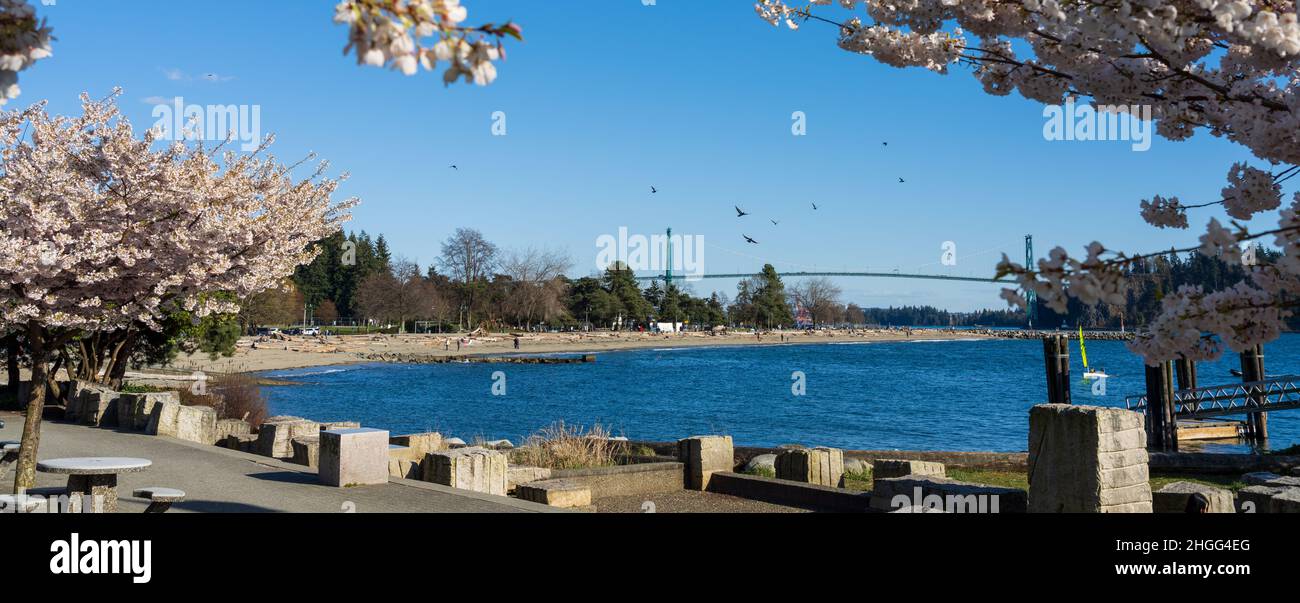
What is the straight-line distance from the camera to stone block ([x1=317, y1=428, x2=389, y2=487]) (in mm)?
10984

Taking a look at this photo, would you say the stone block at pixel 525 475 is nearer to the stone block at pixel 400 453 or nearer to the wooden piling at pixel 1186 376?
the stone block at pixel 400 453

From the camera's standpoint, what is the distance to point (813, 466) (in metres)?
13.5

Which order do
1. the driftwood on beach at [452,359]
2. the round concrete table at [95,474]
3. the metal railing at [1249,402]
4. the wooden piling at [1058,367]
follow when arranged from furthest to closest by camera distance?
the driftwood on beach at [452,359] → the wooden piling at [1058,367] → the metal railing at [1249,402] → the round concrete table at [95,474]

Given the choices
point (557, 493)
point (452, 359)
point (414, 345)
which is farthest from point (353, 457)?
point (414, 345)

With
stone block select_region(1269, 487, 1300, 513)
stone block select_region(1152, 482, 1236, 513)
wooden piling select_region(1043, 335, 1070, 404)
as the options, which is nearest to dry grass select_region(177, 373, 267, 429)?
stone block select_region(1152, 482, 1236, 513)

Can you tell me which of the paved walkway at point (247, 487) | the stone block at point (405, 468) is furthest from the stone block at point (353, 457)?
the stone block at point (405, 468)

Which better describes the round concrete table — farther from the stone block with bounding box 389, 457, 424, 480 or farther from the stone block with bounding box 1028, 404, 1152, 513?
the stone block with bounding box 1028, 404, 1152, 513

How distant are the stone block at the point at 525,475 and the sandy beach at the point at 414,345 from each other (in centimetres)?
3293

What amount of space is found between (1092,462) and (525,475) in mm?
7847

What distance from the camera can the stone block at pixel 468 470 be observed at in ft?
38.9

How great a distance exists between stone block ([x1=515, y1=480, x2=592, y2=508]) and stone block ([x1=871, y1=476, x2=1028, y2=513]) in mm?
3466
